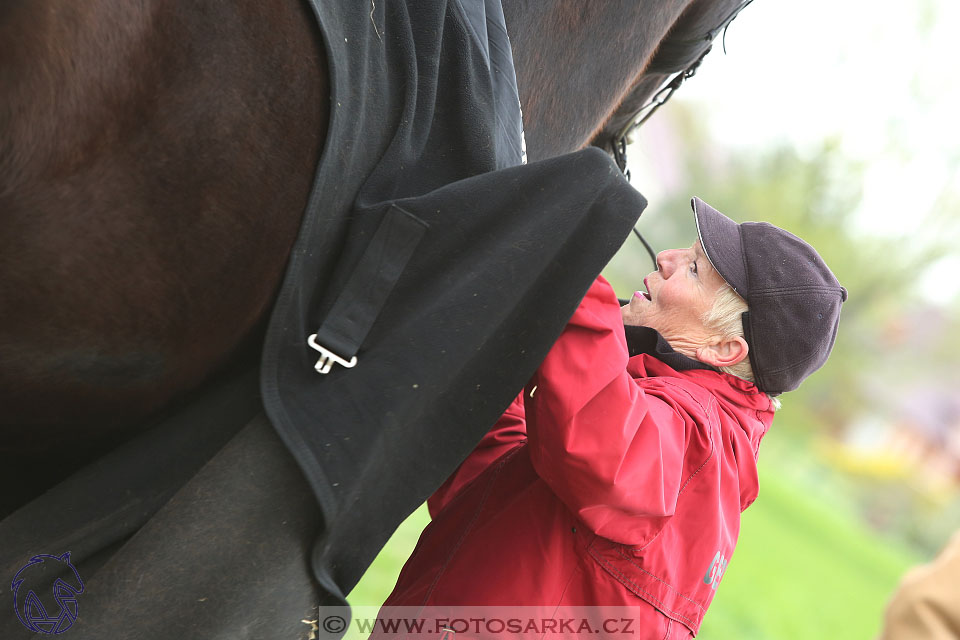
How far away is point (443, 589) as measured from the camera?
1.23 m

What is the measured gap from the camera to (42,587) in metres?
0.98

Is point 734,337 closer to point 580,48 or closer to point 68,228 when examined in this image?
point 580,48

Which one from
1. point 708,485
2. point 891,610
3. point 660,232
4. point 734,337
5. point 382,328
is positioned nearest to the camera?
point 891,610

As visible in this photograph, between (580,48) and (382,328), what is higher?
(580,48)

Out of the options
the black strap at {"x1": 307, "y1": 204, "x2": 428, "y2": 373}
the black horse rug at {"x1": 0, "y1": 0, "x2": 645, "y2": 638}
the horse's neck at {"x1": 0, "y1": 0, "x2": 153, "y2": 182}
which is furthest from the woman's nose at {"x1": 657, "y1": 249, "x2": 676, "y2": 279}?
the horse's neck at {"x1": 0, "y1": 0, "x2": 153, "y2": 182}

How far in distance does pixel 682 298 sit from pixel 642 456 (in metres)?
0.36

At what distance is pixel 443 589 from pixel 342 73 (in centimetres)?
77

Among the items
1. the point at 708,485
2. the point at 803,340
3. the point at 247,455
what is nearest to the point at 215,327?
the point at 247,455

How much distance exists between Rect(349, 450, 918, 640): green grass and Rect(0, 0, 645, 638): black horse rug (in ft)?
7.69

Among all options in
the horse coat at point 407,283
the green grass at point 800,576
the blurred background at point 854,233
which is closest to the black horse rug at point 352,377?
the horse coat at point 407,283

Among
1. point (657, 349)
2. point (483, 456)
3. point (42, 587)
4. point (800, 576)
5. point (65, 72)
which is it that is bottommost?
point (800, 576)

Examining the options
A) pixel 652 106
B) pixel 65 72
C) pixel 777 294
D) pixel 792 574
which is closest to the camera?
pixel 65 72

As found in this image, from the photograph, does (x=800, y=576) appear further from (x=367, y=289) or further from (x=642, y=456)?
(x=367, y=289)

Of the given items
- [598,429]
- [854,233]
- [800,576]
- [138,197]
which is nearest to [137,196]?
[138,197]
